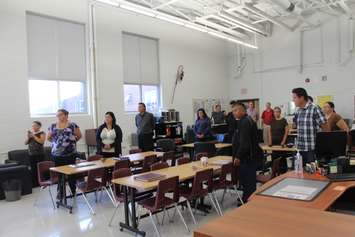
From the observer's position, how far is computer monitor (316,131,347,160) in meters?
3.26

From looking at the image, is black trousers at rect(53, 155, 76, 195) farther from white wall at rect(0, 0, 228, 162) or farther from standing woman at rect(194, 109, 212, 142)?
standing woman at rect(194, 109, 212, 142)

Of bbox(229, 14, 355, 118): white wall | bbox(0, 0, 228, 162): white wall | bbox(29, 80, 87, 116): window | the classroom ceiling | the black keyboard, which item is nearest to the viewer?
the black keyboard

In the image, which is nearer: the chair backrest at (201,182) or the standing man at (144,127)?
the chair backrest at (201,182)

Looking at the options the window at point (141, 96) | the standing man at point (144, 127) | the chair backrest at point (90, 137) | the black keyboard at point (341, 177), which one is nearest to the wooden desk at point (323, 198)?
the black keyboard at point (341, 177)

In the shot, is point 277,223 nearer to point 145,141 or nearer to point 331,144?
point 331,144

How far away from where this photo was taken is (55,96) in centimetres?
780

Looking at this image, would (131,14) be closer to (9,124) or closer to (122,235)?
(9,124)

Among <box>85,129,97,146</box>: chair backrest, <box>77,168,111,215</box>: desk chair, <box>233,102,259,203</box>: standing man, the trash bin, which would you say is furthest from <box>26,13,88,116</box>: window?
<box>233,102,259,203</box>: standing man

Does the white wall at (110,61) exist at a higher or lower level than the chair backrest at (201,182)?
higher

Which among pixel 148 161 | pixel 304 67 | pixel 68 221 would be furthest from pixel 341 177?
pixel 304 67

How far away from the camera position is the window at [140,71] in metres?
9.29

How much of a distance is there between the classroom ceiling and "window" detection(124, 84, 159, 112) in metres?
2.41

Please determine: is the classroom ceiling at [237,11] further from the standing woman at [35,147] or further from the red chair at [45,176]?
the red chair at [45,176]

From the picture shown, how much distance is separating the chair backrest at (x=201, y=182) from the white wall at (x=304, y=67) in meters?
7.97
